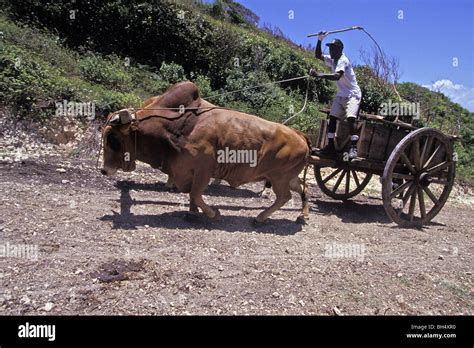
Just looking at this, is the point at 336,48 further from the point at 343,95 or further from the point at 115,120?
the point at 115,120

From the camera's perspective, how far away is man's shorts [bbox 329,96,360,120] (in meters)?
7.45

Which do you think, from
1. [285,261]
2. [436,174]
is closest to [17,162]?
[285,261]

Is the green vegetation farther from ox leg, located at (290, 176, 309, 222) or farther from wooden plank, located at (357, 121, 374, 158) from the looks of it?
ox leg, located at (290, 176, 309, 222)

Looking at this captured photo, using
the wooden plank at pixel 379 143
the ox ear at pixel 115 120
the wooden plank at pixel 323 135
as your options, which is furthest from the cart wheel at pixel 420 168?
the ox ear at pixel 115 120

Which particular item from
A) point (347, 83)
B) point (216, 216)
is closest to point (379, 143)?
point (347, 83)

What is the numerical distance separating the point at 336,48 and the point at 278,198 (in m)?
2.92

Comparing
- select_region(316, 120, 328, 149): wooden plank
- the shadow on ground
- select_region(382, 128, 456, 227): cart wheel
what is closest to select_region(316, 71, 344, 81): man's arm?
select_region(316, 120, 328, 149): wooden plank

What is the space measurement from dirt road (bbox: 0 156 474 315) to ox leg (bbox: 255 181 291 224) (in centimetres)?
17

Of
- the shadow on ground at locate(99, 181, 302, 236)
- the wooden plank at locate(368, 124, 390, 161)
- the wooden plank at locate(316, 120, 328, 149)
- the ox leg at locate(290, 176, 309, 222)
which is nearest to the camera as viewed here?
the shadow on ground at locate(99, 181, 302, 236)

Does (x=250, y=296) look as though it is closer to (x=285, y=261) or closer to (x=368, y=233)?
(x=285, y=261)

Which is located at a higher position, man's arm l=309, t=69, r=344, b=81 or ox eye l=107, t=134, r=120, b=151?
man's arm l=309, t=69, r=344, b=81

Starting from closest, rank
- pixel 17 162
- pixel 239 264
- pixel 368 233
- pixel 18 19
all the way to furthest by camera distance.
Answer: pixel 239 264 → pixel 368 233 → pixel 17 162 → pixel 18 19

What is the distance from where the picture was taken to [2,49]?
33.9 ft

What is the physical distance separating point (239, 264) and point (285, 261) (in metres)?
0.64
